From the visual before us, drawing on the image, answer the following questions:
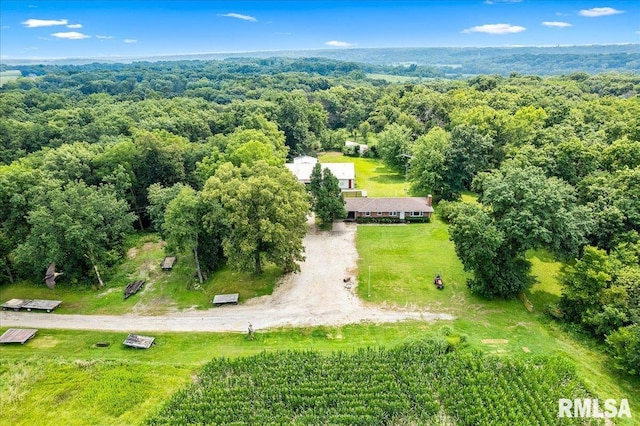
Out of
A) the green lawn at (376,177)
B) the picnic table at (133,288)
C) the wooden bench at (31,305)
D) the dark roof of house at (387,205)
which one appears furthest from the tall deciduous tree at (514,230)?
the wooden bench at (31,305)

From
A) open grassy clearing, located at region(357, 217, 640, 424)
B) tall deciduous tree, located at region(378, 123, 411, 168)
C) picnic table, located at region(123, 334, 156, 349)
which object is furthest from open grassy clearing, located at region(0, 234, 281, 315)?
tall deciduous tree, located at region(378, 123, 411, 168)

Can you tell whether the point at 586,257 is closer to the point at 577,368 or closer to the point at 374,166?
the point at 577,368

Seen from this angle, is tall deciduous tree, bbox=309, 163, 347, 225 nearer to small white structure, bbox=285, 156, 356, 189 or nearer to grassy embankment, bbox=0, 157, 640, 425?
grassy embankment, bbox=0, 157, 640, 425

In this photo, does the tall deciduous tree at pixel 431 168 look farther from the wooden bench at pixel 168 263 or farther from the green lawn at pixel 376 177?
the wooden bench at pixel 168 263

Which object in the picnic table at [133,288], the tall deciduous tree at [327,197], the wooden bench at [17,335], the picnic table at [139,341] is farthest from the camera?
the tall deciduous tree at [327,197]

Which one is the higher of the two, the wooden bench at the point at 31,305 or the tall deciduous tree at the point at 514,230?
the tall deciduous tree at the point at 514,230

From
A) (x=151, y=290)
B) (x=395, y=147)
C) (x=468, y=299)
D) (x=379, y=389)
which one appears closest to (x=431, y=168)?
(x=395, y=147)
